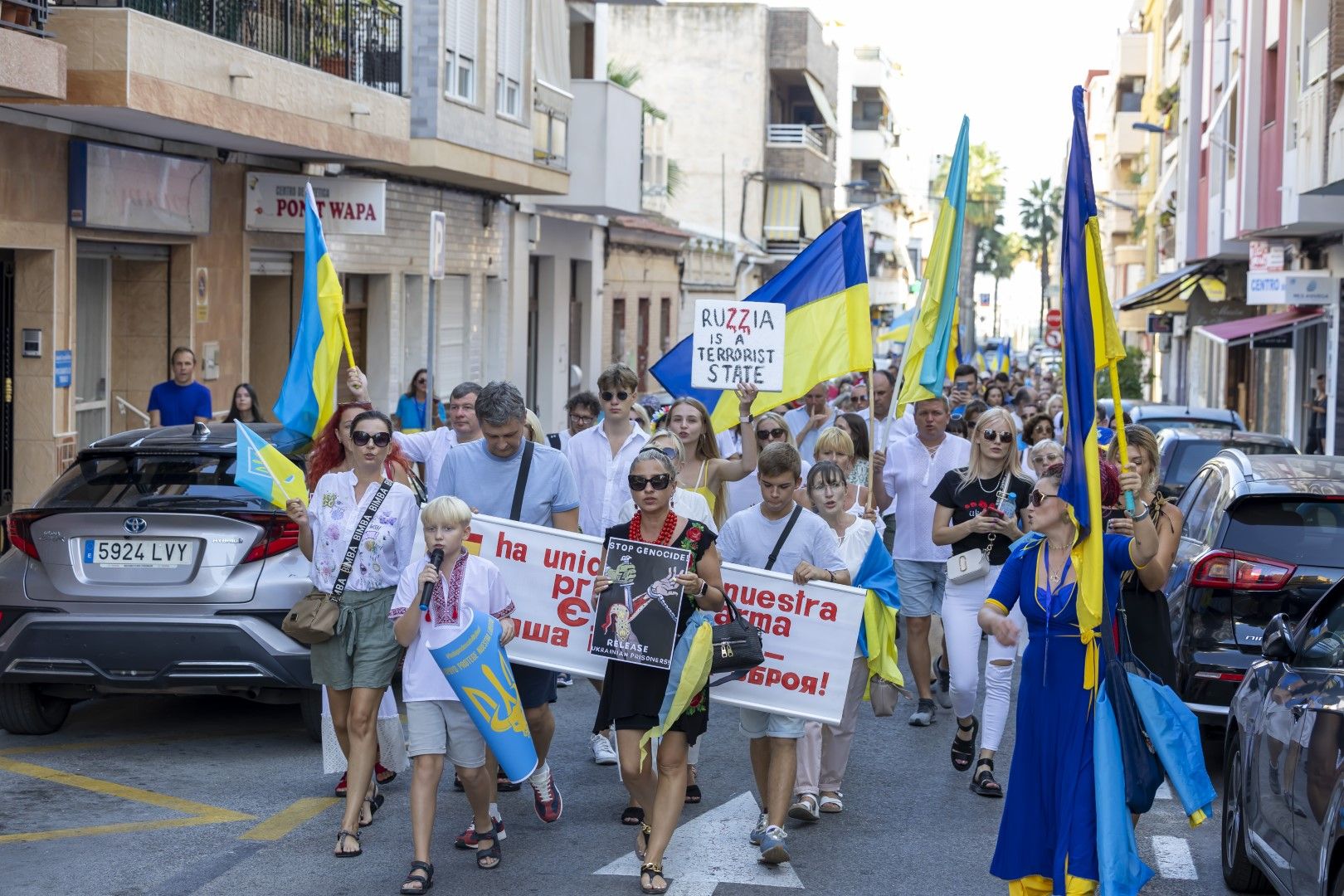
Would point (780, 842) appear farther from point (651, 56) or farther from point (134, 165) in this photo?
point (651, 56)

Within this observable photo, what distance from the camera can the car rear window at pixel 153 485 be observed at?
27.7 feet

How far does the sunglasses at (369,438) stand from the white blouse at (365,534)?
17cm

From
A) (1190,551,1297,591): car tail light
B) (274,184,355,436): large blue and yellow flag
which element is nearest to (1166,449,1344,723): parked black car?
(1190,551,1297,591): car tail light

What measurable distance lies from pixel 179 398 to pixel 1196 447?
8640 millimetres

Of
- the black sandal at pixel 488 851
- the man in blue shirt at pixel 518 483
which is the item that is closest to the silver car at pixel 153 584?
the man in blue shirt at pixel 518 483

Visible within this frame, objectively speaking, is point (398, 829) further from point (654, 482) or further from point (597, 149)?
point (597, 149)

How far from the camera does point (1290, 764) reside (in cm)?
555

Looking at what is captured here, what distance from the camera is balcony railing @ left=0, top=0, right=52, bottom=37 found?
38.0 ft

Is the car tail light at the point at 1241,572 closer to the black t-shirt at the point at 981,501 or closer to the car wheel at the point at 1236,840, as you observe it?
the black t-shirt at the point at 981,501

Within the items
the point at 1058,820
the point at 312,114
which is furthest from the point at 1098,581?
the point at 312,114

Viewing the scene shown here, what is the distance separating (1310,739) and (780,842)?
225 cm

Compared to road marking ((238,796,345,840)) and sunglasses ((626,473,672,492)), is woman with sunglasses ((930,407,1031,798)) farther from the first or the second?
road marking ((238,796,345,840))

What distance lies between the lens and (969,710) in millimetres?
8719

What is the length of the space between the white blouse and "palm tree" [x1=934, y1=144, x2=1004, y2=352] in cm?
8003
